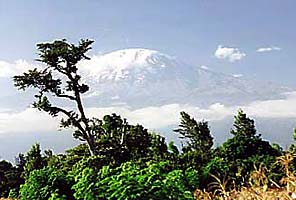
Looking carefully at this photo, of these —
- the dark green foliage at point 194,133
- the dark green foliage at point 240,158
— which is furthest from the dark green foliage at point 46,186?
the dark green foliage at point 194,133

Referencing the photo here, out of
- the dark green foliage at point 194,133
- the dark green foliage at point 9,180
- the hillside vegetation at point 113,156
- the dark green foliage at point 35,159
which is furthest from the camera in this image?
the dark green foliage at point 194,133

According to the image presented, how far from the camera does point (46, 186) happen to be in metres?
9.42

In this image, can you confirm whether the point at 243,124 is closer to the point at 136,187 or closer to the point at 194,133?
the point at 194,133

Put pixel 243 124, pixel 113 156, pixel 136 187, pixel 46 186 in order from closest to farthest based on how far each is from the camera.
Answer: pixel 136 187, pixel 46 186, pixel 113 156, pixel 243 124

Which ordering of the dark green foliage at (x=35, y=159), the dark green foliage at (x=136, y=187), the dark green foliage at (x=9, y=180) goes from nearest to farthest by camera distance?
the dark green foliage at (x=136, y=187), the dark green foliage at (x=9, y=180), the dark green foliage at (x=35, y=159)

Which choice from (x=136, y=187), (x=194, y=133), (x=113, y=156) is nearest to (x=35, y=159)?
(x=113, y=156)

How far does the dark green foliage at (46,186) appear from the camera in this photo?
9.30 metres

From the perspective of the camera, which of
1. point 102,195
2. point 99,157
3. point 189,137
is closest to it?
point 102,195

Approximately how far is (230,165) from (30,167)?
820 centimetres

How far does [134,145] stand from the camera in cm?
1702

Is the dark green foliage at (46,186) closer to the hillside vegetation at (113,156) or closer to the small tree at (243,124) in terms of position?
the hillside vegetation at (113,156)

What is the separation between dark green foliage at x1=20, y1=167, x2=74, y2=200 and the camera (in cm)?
930

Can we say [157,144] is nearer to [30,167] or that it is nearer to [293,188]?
[30,167]

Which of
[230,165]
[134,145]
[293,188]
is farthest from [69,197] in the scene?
[134,145]
